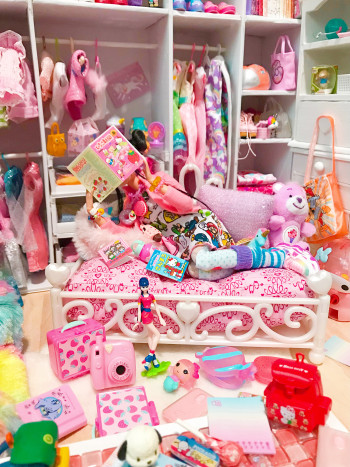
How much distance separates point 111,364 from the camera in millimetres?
1501

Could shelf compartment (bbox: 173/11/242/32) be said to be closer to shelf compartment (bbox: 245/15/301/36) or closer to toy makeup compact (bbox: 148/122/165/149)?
shelf compartment (bbox: 245/15/301/36)

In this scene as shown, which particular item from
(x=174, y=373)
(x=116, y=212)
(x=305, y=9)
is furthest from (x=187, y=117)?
(x=174, y=373)

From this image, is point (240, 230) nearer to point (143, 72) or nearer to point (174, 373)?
point (174, 373)

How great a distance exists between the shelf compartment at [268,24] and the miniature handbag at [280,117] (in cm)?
41

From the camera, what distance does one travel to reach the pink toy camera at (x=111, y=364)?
4.94ft

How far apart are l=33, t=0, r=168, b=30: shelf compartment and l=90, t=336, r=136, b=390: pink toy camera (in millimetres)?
1589

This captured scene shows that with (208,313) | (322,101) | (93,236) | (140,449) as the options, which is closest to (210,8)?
(322,101)

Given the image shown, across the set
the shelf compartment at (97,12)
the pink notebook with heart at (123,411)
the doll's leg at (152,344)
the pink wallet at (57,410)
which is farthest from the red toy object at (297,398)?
the shelf compartment at (97,12)

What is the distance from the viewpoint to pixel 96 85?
222 cm

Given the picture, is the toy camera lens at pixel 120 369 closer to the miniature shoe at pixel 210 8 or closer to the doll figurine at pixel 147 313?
the doll figurine at pixel 147 313

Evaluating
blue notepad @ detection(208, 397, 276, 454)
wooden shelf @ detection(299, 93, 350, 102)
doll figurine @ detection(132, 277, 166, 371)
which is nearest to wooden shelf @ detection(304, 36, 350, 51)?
wooden shelf @ detection(299, 93, 350, 102)

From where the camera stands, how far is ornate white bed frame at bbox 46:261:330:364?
1657 millimetres

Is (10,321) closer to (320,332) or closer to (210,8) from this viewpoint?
(320,332)

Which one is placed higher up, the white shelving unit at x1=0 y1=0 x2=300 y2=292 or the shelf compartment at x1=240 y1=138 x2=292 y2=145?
the white shelving unit at x1=0 y1=0 x2=300 y2=292
